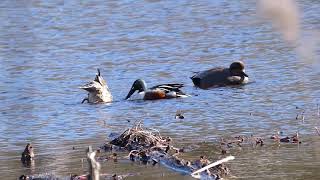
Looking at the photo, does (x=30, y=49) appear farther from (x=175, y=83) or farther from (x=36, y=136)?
(x=36, y=136)

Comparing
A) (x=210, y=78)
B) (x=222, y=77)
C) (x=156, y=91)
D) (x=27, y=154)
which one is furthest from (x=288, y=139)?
(x=222, y=77)

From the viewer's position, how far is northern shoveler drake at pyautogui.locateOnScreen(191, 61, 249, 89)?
37.4 ft

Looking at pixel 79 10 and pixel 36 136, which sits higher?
pixel 79 10

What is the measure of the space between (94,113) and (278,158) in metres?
3.80

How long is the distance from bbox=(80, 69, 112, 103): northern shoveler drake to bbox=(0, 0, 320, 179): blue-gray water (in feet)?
0.55

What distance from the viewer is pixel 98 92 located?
1059 centimetres

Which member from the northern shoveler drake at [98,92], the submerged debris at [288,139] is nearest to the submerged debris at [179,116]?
the northern shoveler drake at [98,92]

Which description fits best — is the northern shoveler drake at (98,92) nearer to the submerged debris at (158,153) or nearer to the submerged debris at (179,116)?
the submerged debris at (179,116)

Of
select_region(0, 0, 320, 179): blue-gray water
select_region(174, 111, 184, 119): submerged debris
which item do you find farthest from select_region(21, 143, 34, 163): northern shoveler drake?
select_region(174, 111, 184, 119): submerged debris

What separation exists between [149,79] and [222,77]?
974 millimetres

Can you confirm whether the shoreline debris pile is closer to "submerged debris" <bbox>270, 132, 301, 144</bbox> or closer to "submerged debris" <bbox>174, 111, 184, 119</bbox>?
"submerged debris" <bbox>270, 132, 301, 144</bbox>

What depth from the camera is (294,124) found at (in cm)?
793

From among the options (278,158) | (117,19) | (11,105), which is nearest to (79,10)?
(117,19)

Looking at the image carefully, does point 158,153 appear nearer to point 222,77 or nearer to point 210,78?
point 210,78
